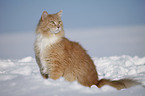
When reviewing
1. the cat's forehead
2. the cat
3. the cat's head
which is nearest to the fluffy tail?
the cat

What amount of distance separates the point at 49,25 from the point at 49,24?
0.03 meters

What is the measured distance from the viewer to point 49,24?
5.22m

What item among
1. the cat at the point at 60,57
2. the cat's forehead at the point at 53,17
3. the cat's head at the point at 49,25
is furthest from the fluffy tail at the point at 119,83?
the cat's forehead at the point at 53,17

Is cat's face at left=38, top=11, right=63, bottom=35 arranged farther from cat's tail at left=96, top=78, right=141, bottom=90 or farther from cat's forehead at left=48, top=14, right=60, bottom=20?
cat's tail at left=96, top=78, right=141, bottom=90

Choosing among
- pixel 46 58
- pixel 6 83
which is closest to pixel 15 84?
pixel 6 83

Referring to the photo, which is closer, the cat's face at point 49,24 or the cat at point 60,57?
the cat at point 60,57

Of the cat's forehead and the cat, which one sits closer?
the cat

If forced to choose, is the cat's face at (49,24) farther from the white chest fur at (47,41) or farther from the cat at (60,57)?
the white chest fur at (47,41)

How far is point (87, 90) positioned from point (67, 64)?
3.59 ft

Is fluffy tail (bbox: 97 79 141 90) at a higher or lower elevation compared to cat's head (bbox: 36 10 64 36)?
lower

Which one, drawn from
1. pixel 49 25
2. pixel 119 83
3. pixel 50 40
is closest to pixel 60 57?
pixel 50 40

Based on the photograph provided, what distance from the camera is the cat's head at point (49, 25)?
5.21m

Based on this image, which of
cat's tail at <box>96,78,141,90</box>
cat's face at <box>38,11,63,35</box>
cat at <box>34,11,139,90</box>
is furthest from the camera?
cat's tail at <box>96,78,141,90</box>

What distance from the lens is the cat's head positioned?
5215 millimetres
